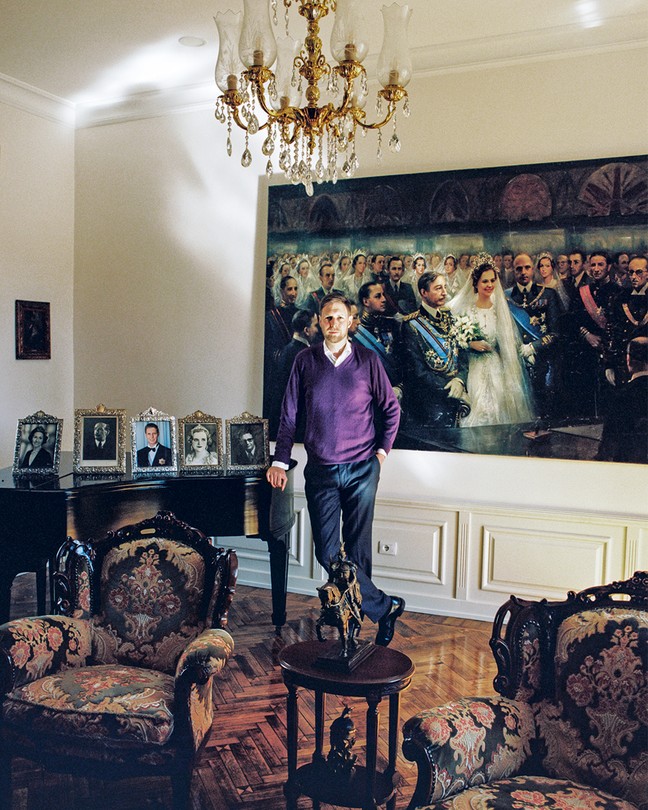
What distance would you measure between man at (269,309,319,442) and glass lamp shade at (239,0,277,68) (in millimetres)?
2439

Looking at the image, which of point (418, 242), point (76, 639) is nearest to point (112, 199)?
point (418, 242)

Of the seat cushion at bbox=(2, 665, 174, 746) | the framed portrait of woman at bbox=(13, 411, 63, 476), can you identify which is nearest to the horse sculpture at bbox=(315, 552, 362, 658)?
the seat cushion at bbox=(2, 665, 174, 746)

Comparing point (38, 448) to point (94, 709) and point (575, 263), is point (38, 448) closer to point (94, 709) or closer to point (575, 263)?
point (94, 709)

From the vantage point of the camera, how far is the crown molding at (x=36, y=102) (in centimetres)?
512

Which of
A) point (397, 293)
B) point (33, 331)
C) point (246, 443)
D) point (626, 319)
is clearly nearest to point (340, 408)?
point (246, 443)

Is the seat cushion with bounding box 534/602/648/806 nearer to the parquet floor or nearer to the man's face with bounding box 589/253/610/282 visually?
the parquet floor

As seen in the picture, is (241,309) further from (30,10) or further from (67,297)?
(30,10)

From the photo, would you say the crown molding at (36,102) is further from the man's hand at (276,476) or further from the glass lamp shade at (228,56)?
the man's hand at (276,476)

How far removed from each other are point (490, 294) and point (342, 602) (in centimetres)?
260

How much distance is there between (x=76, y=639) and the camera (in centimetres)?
264

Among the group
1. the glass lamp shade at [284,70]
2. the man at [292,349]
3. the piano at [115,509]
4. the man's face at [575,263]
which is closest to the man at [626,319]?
the man's face at [575,263]

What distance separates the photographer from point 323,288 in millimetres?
4887

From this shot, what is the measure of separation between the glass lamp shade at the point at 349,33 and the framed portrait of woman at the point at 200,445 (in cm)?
197

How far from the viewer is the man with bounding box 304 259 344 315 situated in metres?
4.86
